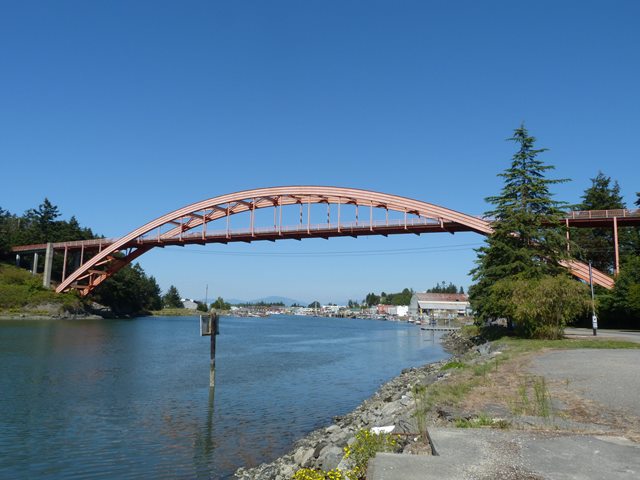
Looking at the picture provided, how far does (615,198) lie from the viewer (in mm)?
58188

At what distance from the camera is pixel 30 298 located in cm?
7088

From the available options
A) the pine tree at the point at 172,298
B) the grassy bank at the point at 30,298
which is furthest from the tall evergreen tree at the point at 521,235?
the pine tree at the point at 172,298

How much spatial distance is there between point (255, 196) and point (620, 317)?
38741 mm

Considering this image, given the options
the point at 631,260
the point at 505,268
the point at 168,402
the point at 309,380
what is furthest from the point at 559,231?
the point at 168,402

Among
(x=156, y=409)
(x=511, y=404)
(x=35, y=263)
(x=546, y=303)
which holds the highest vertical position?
(x=35, y=263)

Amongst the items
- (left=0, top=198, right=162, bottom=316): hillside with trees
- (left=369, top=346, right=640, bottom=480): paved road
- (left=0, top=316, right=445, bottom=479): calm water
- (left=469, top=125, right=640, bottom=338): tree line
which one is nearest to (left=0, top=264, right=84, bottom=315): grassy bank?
(left=0, top=198, right=162, bottom=316): hillside with trees

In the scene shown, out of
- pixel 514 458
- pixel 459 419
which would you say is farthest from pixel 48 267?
pixel 514 458

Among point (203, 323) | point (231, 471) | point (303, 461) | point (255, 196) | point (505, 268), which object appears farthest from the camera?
point (255, 196)

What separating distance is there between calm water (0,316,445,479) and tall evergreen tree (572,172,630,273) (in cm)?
→ 3409

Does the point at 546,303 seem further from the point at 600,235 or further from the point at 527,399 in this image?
the point at 600,235

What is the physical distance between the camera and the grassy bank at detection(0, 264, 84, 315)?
69125 mm

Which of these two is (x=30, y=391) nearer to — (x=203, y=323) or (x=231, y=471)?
(x=203, y=323)

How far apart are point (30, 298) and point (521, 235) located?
70.3 meters

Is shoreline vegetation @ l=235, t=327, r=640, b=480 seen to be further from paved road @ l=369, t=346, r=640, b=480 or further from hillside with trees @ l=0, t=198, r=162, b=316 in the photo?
hillside with trees @ l=0, t=198, r=162, b=316
